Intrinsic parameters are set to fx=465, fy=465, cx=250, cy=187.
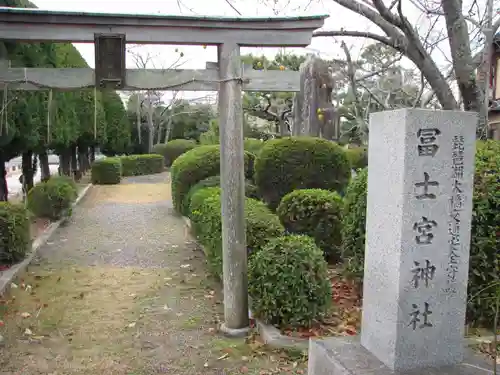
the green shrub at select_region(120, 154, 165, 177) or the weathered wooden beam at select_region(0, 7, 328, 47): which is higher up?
the weathered wooden beam at select_region(0, 7, 328, 47)

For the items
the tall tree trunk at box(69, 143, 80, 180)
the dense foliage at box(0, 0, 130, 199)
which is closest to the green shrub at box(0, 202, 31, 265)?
the dense foliage at box(0, 0, 130, 199)

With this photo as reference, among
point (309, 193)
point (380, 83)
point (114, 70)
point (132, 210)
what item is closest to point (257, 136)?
point (380, 83)

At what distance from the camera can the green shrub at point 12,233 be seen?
7426 millimetres

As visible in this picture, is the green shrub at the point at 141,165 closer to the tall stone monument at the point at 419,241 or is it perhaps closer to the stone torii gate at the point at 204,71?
the stone torii gate at the point at 204,71

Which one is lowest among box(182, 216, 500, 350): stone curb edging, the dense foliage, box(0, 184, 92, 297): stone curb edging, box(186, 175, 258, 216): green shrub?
box(0, 184, 92, 297): stone curb edging

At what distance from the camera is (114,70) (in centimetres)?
454

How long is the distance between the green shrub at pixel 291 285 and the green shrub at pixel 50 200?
8.23 meters

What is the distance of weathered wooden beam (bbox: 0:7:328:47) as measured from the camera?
4438 mm

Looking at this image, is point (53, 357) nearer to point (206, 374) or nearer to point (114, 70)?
point (206, 374)

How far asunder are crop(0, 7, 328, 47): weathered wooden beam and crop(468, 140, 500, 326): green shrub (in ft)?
7.55

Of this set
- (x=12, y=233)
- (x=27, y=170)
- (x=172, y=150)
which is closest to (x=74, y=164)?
(x=27, y=170)

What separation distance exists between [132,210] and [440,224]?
12.2 meters

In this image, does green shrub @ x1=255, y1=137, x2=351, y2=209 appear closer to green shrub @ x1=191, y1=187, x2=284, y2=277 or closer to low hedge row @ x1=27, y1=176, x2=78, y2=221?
green shrub @ x1=191, y1=187, x2=284, y2=277

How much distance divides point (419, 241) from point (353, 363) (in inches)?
38.0
